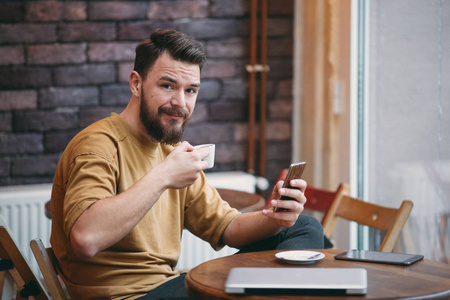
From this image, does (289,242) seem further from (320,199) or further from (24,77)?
(24,77)

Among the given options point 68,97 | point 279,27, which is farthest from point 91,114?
point 279,27

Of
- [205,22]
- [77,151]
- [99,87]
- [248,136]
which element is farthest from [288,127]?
[77,151]

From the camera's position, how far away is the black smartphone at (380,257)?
137 cm

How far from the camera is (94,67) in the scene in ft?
11.0

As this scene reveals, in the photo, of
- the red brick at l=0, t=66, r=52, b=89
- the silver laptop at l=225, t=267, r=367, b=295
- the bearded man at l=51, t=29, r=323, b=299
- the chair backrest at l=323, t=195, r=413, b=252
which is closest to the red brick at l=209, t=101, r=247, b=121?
the red brick at l=0, t=66, r=52, b=89

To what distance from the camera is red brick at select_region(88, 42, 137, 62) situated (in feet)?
10.9

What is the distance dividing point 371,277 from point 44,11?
2.63 m

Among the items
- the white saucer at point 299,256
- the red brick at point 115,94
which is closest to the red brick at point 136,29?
the red brick at point 115,94

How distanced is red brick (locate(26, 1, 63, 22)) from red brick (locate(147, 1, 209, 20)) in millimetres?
521

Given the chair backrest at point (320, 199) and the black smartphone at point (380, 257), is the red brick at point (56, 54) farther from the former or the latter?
the black smartphone at point (380, 257)

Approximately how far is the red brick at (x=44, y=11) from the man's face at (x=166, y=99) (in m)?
1.79

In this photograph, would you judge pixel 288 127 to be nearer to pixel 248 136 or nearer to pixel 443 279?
pixel 248 136

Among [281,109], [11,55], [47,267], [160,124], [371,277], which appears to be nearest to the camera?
[371,277]

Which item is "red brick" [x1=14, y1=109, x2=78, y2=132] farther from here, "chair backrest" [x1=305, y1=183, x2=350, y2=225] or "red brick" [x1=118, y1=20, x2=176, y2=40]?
"chair backrest" [x1=305, y1=183, x2=350, y2=225]
